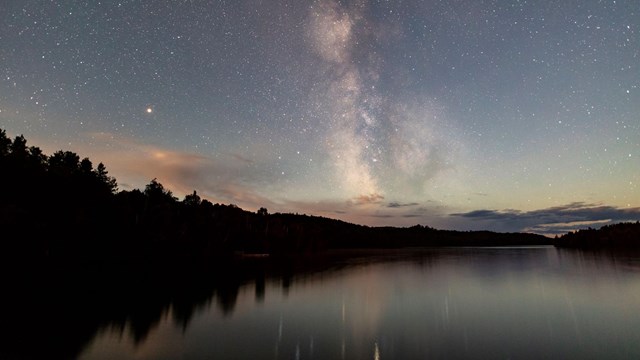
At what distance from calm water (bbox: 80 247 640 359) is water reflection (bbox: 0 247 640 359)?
10 cm

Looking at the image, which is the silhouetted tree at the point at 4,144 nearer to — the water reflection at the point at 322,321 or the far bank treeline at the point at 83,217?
the far bank treeline at the point at 83,217

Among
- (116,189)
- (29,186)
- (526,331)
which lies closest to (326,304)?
(526,331)

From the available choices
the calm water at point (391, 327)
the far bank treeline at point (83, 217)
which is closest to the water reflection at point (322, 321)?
the calm water at point (391, 327)

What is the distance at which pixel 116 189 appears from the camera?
113188 mm

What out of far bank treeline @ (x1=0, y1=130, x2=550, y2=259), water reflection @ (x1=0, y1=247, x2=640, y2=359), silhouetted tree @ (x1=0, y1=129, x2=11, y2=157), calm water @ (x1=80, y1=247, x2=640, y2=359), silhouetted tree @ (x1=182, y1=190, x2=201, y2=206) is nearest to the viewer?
calm water @ (x1=80, y1=247, x2=640, y2=359)

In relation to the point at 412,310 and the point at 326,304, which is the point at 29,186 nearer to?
the point at 326,304

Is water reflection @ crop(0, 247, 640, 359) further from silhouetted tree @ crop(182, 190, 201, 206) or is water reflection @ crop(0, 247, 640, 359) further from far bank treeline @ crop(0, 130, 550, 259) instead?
silhouetted tree @ crop(182, 190, 201, 206)

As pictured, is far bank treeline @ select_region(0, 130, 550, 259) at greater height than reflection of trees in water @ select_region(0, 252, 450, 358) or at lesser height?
greater

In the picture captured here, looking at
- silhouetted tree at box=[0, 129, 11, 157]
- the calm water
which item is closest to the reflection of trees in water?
the calm water

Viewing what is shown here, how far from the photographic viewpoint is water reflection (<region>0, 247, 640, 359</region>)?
1997 centimetres

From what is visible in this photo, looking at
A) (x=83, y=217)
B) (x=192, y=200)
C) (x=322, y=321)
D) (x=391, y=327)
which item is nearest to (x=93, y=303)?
(x=322, y=321)

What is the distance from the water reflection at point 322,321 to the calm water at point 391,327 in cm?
10

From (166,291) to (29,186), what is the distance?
4779 cm

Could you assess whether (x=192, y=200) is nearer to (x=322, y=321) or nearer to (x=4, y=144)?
(x=4, y=144)
